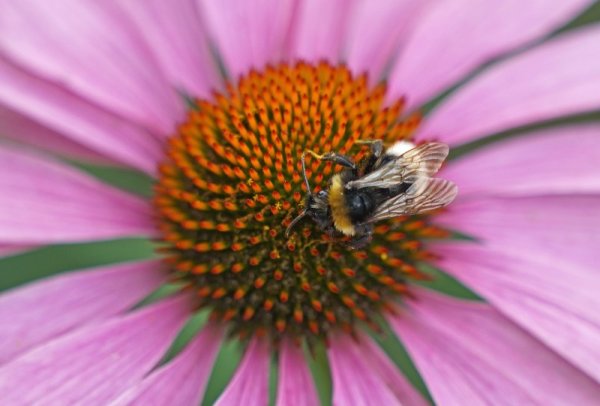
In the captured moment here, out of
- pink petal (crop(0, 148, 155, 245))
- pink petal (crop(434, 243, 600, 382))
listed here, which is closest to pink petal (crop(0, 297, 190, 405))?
pink petal (crop(0, 148, 155, 245))

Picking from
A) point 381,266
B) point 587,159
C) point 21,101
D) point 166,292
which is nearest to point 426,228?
point 381,266

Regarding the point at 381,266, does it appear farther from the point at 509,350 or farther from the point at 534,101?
the point at 534,101

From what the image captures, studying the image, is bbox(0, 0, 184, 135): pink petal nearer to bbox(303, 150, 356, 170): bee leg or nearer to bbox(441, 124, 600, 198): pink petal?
bbox(303, 150, 356, 170): bee leg

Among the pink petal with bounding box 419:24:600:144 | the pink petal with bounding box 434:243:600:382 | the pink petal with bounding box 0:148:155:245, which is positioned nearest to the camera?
the pink petal with bounding box 434:243:600:382

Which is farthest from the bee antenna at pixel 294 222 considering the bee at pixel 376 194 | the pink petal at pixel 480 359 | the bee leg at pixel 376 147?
the pink petal at pixel 480 359

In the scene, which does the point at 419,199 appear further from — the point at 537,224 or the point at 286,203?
the point at 537,224
